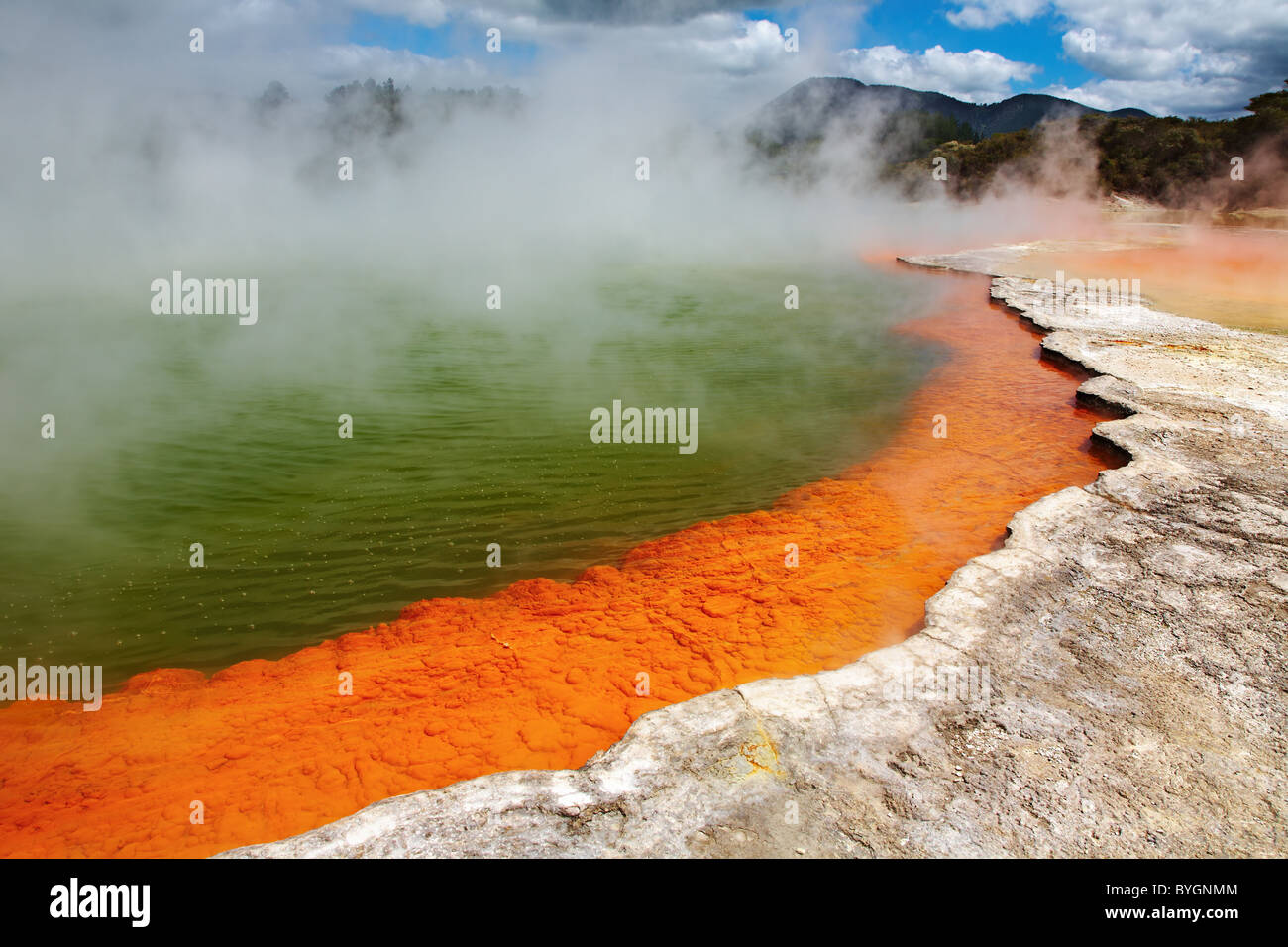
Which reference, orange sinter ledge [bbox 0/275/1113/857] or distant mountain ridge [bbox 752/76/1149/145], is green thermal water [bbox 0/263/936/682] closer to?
orange sinter ledge [bbox 0/275/1113/857]

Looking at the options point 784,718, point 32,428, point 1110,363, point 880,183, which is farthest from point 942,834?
point 880,183

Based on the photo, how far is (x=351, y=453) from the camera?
669 cm

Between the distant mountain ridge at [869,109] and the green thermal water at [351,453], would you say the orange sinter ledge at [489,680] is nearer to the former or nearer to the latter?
the green thermal water at [351,453]

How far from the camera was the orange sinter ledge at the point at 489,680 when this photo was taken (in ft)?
10.5

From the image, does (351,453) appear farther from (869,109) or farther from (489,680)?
(869,109)

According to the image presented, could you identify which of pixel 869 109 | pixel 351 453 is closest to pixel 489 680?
pixel 351 453

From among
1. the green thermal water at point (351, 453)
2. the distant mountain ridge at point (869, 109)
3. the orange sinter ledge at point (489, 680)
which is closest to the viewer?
the orange sinter ledge at point (489, 680)

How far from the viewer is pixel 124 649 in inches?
167

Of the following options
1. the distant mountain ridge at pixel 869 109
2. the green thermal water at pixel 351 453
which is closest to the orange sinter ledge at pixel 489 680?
the green thermal water at pixel 351 453

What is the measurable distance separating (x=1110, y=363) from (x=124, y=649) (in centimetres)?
913

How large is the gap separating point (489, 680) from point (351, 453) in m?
3.56

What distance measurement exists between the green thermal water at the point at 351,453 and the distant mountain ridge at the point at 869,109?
1285 inches

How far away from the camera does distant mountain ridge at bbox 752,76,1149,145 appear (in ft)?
183

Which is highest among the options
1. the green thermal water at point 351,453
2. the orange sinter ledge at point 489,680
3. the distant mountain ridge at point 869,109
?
the distant mountain ridge at point 869,109
